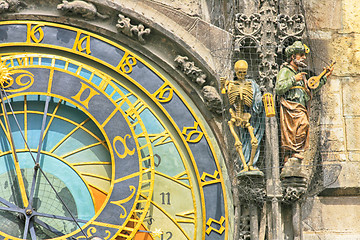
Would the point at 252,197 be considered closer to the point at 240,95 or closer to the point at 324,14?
the point at 240,95

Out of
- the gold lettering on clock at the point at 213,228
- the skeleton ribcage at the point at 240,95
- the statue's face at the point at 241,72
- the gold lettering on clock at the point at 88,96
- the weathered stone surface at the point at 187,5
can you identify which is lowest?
the gold lettering on clock at the point at 213,228

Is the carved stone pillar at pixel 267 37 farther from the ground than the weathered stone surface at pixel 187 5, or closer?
closer

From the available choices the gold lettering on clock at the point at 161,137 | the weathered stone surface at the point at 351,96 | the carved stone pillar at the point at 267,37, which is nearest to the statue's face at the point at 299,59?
the carved stone pillar at the point at 267,37

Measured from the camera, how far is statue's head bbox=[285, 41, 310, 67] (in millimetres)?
8875

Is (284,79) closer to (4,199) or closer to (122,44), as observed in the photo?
(122,44)

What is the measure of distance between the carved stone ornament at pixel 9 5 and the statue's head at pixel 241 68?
1.78 metres

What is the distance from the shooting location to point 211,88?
9.03 meters

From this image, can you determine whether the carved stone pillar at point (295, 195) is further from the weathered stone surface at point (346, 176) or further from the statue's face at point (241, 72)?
the statue's face at point (241, 72)

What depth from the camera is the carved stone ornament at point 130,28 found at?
9.09 meters

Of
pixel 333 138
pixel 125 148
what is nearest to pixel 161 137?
pixel 125 148

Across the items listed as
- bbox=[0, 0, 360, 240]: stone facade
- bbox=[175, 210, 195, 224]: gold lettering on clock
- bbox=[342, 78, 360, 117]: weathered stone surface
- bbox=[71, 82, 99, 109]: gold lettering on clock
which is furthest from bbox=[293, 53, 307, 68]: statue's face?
bbox=[71, 82, 99, 109]: gold lettering on clock

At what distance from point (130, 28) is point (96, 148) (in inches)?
39.3

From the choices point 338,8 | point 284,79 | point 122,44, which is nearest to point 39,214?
point 122,44

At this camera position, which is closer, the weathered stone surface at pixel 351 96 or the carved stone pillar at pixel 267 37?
the carved stone pillar at pixel 267 37
